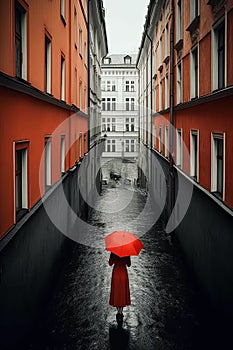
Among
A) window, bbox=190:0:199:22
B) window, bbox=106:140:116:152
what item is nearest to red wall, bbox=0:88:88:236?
window, bbox=190:0:199:22

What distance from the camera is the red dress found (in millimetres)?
8883

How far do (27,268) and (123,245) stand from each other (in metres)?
1.92

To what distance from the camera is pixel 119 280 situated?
29.1ft

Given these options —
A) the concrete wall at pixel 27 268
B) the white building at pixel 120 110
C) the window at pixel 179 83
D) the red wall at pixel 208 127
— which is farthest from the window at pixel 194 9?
the white building at pixel 120 110

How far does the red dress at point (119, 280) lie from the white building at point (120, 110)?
51513 mm

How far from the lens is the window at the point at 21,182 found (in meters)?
8.05

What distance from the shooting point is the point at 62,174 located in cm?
1377

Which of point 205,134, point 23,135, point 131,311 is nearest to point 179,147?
point 205,134

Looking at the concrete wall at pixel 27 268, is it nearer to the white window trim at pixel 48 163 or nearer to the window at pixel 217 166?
the white window trim at pixel 48 163

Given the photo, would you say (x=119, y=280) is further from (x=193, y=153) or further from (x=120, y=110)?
(x=120, y=110)

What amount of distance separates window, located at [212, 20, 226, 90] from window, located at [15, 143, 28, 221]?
187 inches

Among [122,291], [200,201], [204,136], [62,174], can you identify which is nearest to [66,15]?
[62,174]

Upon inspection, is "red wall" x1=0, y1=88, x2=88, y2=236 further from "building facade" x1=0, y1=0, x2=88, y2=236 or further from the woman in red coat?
the woman in red coat

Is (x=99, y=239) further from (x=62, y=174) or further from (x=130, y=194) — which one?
(x=130, y=194)
